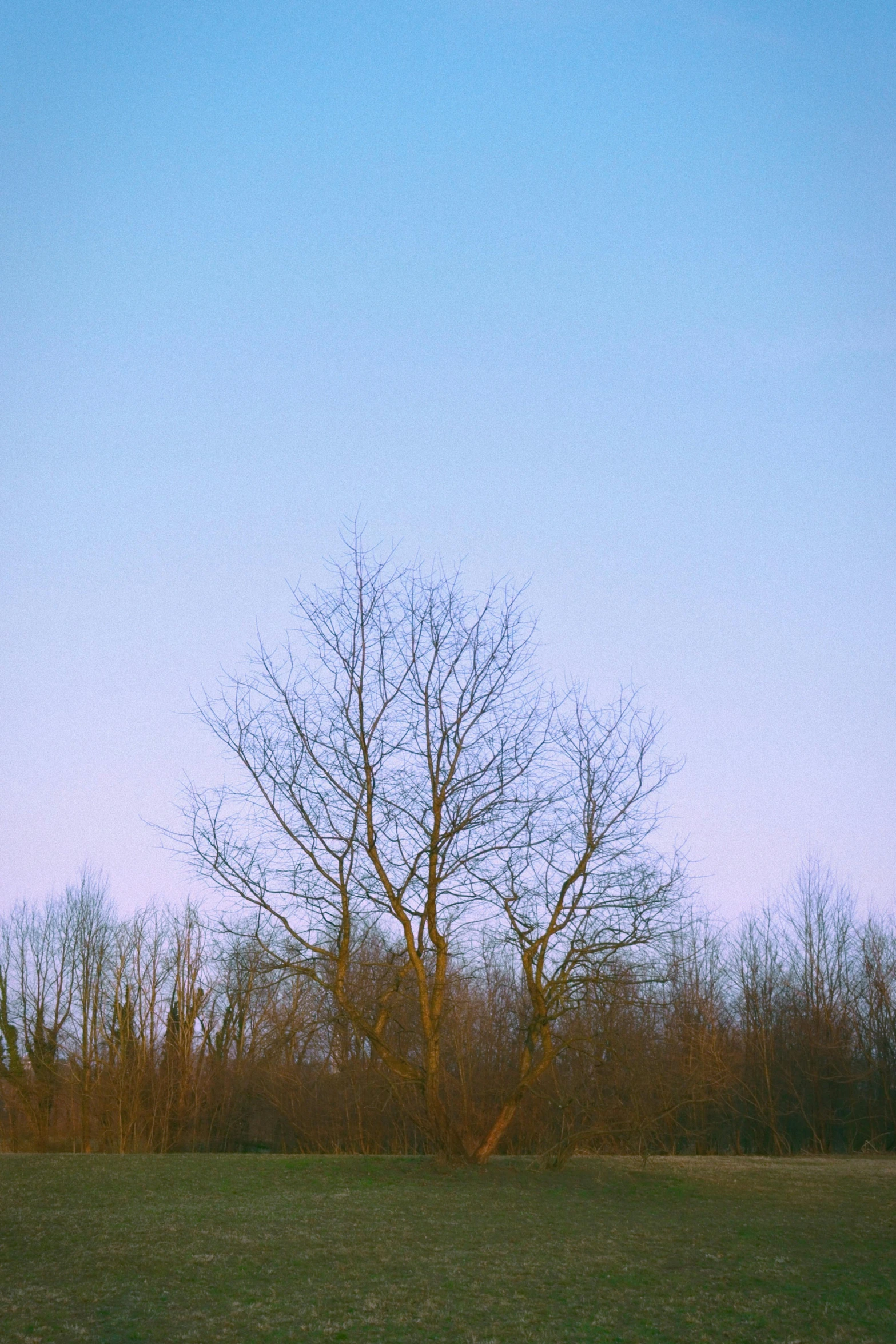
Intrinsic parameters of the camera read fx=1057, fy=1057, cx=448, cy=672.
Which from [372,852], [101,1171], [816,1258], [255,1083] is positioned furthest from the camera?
[255,1083]

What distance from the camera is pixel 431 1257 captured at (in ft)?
27.3

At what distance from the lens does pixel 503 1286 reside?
24.0 ft

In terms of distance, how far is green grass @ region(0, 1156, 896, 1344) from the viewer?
243 inches

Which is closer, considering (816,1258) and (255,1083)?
(816,1258)

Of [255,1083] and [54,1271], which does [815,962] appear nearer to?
[255,1083]

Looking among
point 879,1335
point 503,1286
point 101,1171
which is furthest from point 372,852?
point 879,1335

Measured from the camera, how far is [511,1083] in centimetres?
1872

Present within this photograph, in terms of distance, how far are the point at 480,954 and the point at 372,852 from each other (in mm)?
4118

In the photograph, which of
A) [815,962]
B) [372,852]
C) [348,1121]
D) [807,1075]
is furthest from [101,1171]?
[815,962]

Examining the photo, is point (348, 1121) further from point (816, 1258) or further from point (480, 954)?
point (816, 1258)

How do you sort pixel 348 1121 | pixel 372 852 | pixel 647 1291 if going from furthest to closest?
pixel 348 1121 → pixel 372 852 → pixel 647 1291

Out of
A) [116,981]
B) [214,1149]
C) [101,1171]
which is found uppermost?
[116,981]

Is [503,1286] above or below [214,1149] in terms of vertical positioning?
above

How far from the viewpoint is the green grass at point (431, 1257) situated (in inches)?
243
